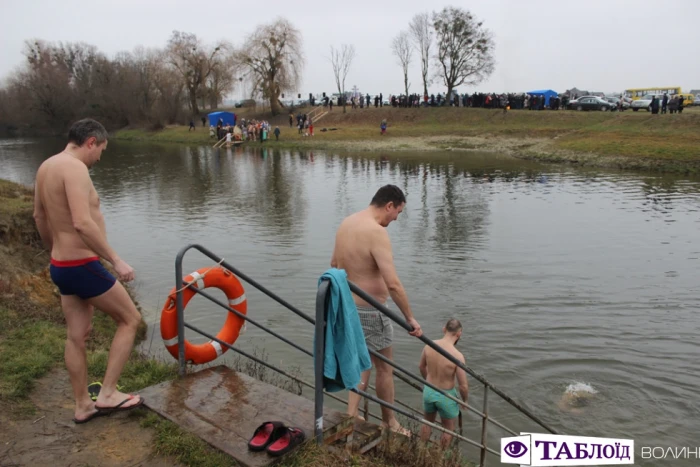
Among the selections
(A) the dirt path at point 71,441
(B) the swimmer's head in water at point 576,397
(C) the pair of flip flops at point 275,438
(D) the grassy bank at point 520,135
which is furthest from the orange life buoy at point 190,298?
(D) the grassy bank at point 520,135

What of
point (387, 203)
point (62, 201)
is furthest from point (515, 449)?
point (62, 201)

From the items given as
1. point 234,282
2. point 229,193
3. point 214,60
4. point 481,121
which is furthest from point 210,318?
point 214,60

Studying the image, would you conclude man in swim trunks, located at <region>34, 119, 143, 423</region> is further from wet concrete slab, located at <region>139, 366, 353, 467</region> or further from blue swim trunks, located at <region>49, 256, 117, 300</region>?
wet concrete slab, located at <region>139, 366, 353, 467</region>

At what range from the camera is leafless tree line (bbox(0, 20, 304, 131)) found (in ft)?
215

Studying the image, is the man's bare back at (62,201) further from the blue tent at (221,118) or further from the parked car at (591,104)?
the blue tent at (221,118)

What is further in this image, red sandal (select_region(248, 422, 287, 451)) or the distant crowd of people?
the distant crowd of people

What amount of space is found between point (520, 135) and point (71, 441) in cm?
4415

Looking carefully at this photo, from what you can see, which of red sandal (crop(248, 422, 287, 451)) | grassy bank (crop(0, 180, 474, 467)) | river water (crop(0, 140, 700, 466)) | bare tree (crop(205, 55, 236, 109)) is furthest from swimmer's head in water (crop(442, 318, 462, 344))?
bare tree (crop(205, 55, 236, 109))

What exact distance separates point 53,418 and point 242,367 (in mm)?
3420

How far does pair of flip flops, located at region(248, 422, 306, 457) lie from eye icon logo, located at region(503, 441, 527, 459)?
2.75 metres

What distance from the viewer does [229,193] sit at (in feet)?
76.7

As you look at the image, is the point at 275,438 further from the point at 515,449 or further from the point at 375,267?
the point at 515,449

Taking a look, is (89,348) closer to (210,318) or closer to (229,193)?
(210,318)

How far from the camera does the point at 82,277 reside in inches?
154
